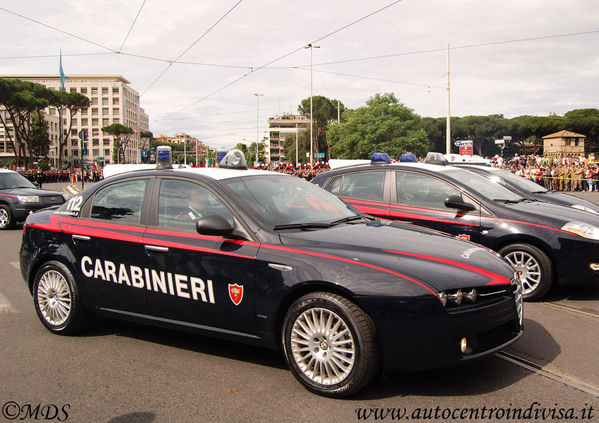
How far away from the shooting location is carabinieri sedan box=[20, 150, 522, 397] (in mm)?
3240

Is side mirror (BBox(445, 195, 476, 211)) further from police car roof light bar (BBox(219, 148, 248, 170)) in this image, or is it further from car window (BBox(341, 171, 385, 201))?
police car roof light bar (BBox(219, 148, 248, 170))

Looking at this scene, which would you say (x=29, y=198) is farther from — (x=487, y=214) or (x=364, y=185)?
(x=487, y=214)

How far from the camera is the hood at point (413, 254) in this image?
10.9ft

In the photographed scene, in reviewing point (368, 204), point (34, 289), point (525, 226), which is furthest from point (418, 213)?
point (34, 289)

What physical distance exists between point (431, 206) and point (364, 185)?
1004 millimetres

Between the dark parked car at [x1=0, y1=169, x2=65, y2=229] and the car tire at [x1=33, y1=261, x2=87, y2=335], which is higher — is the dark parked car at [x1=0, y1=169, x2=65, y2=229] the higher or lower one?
the higher one

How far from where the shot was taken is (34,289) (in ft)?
16.2

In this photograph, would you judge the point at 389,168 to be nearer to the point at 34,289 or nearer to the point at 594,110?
the point at 34,289

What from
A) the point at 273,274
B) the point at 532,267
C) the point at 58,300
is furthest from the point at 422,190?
the point at 58,300

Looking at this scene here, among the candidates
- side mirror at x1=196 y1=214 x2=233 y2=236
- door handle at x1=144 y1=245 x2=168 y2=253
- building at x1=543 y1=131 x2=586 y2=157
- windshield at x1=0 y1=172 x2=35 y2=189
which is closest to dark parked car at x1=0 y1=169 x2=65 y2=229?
windshield at x1=0 y1=172 x2=35 y2=189

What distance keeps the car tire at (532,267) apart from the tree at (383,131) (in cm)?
6269

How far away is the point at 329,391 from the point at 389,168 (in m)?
4.25

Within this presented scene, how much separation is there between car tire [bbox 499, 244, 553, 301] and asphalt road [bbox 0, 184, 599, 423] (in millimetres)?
901

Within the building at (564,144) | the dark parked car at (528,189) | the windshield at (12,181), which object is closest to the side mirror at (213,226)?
the dark parked car at (528,189)
